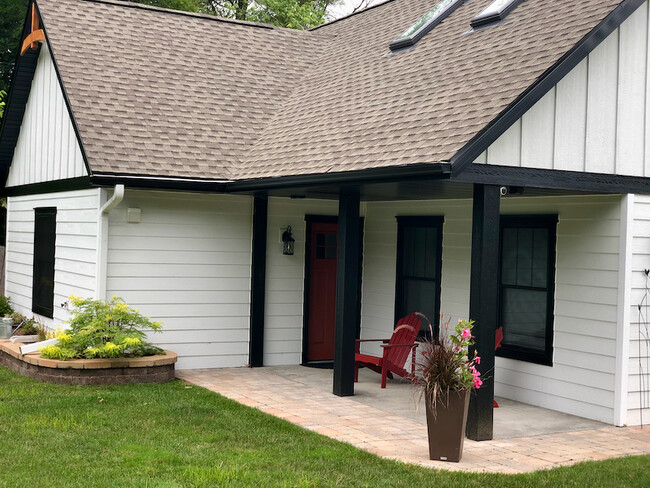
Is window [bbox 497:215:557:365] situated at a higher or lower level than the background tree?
lower

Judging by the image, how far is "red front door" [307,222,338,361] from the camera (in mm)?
11805

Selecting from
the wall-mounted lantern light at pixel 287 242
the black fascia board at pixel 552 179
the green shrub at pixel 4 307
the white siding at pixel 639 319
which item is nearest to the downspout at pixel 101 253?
the wall-mounted lantern light at pixel 287 242

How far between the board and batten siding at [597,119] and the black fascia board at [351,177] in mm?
431

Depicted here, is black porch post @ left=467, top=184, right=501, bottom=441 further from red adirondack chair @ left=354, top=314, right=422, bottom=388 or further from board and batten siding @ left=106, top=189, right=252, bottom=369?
board and batten siding @ left=106, top=189, right=252, bottom=369

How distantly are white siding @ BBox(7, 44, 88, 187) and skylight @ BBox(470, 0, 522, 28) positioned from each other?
17.0ft

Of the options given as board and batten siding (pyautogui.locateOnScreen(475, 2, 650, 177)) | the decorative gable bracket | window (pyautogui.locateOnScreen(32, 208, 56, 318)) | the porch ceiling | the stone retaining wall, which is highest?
the decorative gable bracket

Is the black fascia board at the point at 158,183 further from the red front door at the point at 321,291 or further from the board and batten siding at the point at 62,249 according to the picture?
the red front door at the point at 321,291

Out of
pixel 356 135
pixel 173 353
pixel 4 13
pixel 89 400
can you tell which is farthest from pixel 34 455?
pixel 4 13

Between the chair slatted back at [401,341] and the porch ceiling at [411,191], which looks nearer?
the porch ceiling at [411,191]

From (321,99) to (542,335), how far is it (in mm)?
4561

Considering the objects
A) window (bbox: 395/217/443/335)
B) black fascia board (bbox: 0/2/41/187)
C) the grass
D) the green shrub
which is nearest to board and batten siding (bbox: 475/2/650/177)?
the grass

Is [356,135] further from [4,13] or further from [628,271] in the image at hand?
[4,13]

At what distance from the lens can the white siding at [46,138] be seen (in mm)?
11562

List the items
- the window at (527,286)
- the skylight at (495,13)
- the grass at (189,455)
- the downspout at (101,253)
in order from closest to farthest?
the grass at (189,455) < the window at (527,286) < the skylight at (495,13) < the downspout at (101,253)
